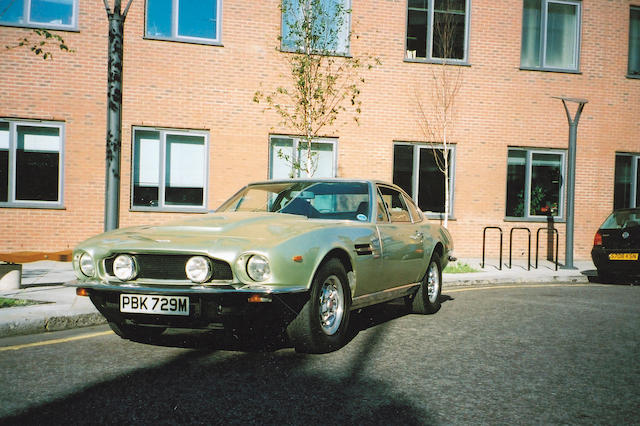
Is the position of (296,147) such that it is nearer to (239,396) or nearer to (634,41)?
(634,41)

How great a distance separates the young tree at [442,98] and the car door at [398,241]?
818cm

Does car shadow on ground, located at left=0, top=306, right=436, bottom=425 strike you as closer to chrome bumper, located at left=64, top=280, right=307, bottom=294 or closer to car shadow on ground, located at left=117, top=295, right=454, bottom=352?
car shadow on ground, located at left=117, top=295, right=454, bottom=352

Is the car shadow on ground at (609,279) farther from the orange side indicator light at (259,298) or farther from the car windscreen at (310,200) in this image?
the orange side indicator light at (259,298)

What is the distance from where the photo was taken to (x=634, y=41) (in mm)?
16484

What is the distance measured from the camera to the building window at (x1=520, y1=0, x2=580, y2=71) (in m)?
15.9

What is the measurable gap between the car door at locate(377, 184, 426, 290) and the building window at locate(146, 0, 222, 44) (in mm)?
8642

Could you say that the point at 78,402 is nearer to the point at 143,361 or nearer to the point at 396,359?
the point at 143,361

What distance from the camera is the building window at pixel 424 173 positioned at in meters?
15.2

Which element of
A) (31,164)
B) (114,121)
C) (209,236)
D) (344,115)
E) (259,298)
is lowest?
(259,298)

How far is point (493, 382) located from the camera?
433 cm

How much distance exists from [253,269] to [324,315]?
2.95ft

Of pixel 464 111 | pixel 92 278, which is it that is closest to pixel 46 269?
pixel 92 278

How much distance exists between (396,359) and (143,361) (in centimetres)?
198

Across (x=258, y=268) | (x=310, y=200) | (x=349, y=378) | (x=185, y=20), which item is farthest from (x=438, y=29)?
(x=349, y=378)
